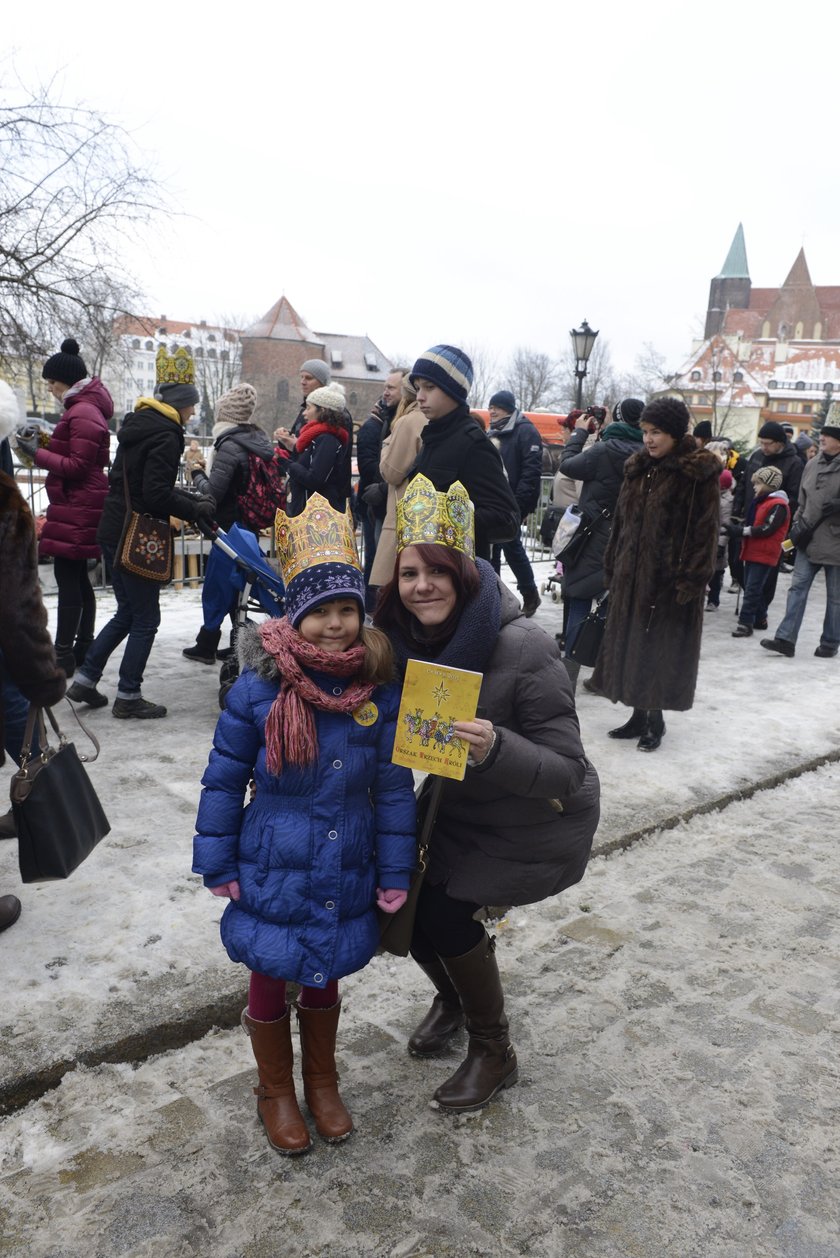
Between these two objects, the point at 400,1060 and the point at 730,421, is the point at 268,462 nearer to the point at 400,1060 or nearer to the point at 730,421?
the point at 400,1060

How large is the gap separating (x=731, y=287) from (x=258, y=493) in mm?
108435

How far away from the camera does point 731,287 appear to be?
103 m

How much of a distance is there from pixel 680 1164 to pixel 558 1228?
43 cm

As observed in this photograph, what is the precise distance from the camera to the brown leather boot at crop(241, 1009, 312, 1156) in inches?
98.2

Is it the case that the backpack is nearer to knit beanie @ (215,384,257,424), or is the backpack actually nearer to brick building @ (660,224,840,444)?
knit beanie @ (215,384,257,424)

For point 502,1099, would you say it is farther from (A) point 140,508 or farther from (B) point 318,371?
(B) point 318,371

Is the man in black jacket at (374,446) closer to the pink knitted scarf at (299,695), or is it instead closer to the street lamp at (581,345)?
the pink knitted scarf at (299,695)

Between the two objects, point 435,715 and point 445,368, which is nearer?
point 435,715

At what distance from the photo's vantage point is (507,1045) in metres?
2.81

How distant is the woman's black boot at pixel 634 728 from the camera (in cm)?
618

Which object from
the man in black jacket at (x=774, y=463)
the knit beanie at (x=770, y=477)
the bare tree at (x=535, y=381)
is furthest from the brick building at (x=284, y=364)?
the knit beanie at (x=770, y=477)

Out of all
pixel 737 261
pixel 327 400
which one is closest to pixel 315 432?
pixel 327 400

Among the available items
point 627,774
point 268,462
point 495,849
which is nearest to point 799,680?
point 627,774

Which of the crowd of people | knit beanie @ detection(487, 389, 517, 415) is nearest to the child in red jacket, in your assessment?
knit beanie @ detection(487, 389, 517, 415)
